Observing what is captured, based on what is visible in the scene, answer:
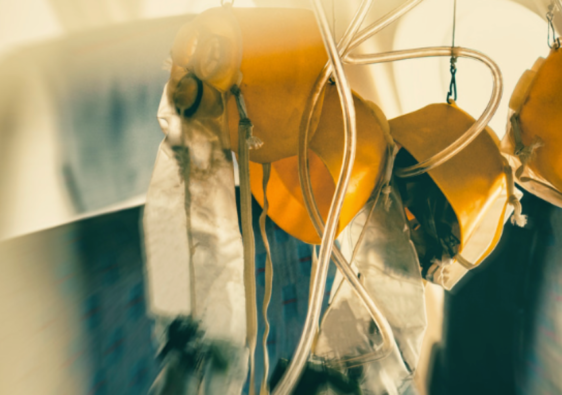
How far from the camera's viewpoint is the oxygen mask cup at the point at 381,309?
529 mm

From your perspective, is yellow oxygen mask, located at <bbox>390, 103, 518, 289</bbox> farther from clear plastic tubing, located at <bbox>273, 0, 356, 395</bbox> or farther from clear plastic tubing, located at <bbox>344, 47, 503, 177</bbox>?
clear plastic tubing, located at <bbox>273, 0, 356, 395</bbox>

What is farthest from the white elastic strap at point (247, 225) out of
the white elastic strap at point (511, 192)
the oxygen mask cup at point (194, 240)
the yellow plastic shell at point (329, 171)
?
the white elastic strap at point (511, 192)

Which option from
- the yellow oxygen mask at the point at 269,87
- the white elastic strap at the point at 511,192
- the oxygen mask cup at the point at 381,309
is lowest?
the oxygen mask cup at the point at 381,309

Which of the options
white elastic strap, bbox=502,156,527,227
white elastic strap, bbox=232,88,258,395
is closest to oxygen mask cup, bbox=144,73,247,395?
white elastic strap, bbox=232,88,258,395

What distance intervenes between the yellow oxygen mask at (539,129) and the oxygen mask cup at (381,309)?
7.4 inches

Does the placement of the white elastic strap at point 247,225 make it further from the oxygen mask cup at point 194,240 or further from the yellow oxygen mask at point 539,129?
the yellow oxygen mask at point 539,129

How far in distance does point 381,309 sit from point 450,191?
19 centimetres

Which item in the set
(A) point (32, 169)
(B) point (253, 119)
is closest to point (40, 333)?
(A) point (32, 169)

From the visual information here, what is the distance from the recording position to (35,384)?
14.2 inches

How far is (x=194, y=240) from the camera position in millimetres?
384

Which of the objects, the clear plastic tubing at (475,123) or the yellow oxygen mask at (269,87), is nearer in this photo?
the yellow oxygen mask at (269,87)

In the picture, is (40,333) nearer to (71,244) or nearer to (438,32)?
(71,244)

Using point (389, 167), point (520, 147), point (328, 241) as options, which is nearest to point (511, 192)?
point (520, 147)

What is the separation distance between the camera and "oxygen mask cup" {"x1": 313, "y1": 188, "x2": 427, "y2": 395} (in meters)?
0.53
